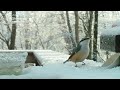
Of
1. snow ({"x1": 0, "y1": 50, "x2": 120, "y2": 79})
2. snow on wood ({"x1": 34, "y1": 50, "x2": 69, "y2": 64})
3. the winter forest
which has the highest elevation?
snow ({"x1": 0, "y1": 50, "x2": 120, "y2": 79})

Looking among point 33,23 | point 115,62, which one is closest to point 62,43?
point 33,23

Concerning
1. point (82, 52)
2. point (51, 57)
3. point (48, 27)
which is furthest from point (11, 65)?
point (48, 27)

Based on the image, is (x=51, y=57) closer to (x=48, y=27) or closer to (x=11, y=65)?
(x=11, y=65)

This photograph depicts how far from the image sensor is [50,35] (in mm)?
22125

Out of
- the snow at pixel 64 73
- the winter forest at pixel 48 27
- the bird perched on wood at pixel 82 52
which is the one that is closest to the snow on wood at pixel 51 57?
the bird perched on wood at pixel 82 52

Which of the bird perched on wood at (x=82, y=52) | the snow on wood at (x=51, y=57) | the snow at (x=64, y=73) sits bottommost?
the snow on wood at (x=51, y=57)

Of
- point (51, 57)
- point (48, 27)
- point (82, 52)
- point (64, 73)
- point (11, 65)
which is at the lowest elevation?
point (48, 27)

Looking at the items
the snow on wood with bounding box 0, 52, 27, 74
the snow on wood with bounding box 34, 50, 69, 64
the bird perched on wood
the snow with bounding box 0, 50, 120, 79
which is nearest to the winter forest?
the snow on wood with bounding box 34, 50, 69, 64

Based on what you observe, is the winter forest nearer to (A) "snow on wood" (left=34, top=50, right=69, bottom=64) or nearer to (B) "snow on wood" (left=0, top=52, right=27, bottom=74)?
(A) "snow on wood" (left=34, top=50, right=69, bottom=64)

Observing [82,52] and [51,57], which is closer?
[82,52]

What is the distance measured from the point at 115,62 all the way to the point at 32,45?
80.1ft

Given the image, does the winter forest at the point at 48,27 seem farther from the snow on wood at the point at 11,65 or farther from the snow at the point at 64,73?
the snow at the point at 64,73

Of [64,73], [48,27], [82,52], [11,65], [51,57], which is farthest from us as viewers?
[48,27]
